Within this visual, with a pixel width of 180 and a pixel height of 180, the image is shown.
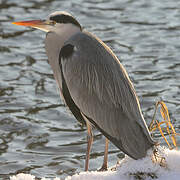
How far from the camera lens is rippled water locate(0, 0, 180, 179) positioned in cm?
659

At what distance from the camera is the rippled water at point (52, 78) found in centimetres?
659

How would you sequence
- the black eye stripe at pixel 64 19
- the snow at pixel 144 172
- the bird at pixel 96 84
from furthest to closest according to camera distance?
1. the black eye stripe at pixel 64 19
2. the bird at pixel 96 84
3. the snow at pixel 144 172

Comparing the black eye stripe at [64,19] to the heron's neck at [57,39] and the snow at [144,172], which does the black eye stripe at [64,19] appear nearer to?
the heron's neck at [57,39]

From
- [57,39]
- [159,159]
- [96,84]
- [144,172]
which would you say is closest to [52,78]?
[57,39]

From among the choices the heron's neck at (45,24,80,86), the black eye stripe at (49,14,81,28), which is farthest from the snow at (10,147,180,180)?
the black eye stripe at (49,14,81,28)

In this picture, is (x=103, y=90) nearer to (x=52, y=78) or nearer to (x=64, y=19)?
(x=64, y=19)

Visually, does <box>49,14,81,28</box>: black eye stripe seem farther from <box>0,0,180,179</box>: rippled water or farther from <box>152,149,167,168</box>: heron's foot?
<box>152,149,167,168</box>: heron's foot

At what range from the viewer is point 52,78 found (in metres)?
8.50

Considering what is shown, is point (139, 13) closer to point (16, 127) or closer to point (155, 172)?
point (16, 127)

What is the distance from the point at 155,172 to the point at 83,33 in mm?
1367

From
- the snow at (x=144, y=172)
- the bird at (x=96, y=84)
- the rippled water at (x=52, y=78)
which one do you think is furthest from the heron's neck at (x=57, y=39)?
the snow at (x=144, y=172)

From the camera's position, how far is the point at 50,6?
11078mm

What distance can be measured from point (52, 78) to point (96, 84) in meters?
3.59

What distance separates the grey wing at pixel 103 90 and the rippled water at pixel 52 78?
0.91 metres
